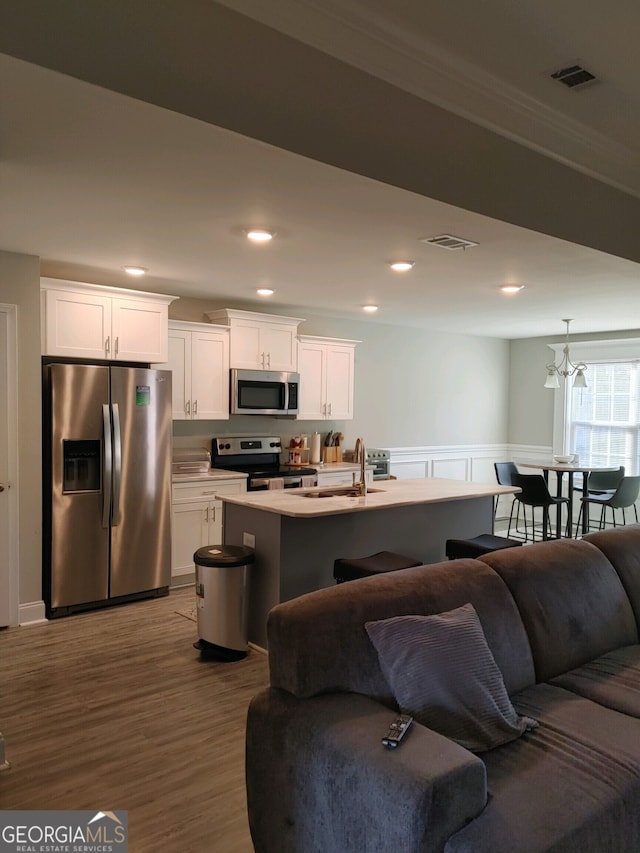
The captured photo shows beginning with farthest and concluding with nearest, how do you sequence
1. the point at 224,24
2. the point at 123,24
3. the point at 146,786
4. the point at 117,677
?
the point at 117,677 → the point at 146,786 → the point at 224,24 → the point at 123,24

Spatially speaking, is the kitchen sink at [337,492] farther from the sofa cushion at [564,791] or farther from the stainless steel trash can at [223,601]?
the sofa cushion at [564,791]

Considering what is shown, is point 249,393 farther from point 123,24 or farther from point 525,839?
point 525,839

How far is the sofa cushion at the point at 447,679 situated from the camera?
6.13 ft

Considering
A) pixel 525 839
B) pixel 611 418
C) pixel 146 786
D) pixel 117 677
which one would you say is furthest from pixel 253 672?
pixel 611 418

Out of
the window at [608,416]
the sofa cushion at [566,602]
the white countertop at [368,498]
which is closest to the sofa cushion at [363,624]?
the sofa cushion at [566,602]

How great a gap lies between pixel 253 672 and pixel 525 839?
2236mm

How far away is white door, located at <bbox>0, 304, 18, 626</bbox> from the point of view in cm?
396

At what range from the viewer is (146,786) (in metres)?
2.44

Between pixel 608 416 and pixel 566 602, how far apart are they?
221 inches

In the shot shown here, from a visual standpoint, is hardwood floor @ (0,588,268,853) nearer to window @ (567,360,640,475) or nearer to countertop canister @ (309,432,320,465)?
countertop canister @ (309,432,320,465)

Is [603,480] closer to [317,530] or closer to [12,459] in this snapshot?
[317,530]

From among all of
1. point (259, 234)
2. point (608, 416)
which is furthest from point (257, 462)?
point (608, 416)

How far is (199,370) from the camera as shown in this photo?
17.6 ft

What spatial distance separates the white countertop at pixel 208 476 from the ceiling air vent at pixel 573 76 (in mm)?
3649
